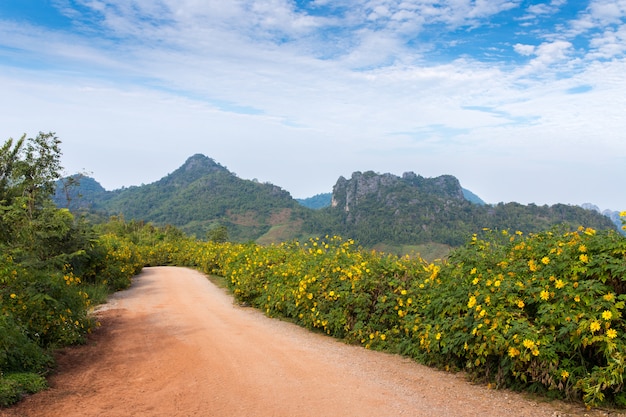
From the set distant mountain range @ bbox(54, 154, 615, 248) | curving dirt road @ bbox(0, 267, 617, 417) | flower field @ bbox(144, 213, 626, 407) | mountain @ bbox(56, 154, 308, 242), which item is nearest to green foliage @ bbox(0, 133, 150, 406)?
curving dirt road @ bbox(0, 267, 617, 417)

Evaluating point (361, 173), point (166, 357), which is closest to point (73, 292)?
point (166, 357)

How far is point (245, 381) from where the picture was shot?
5.62 meters

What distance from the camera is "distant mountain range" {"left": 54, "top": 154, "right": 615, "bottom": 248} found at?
75562 mm

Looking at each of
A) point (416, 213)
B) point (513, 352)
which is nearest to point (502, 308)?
point (513, 352)

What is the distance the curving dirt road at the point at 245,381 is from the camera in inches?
186

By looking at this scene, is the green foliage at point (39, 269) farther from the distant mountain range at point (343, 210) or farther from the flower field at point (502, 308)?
the distant mountain range at point (343, 210)

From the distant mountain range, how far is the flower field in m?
55.3

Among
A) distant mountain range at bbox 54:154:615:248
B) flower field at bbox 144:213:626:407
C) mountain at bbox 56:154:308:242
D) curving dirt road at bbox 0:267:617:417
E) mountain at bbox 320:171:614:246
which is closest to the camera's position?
flower field at bbox 144:213:626:407

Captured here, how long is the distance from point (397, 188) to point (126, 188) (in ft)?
314

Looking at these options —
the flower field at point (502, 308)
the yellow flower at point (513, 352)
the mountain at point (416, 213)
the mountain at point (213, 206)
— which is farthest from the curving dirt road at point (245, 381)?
the mountain at point (213, 206)

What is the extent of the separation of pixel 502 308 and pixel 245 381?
10.0 ft

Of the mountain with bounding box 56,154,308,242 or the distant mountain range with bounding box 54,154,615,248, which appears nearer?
the distant mountain range with bounding box 54,154,615,248

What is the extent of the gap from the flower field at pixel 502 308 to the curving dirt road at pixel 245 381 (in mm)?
291

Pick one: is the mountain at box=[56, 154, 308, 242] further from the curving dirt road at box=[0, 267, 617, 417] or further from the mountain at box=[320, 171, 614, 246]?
the curving dirt road at box=[0, 267, 617, 417]
